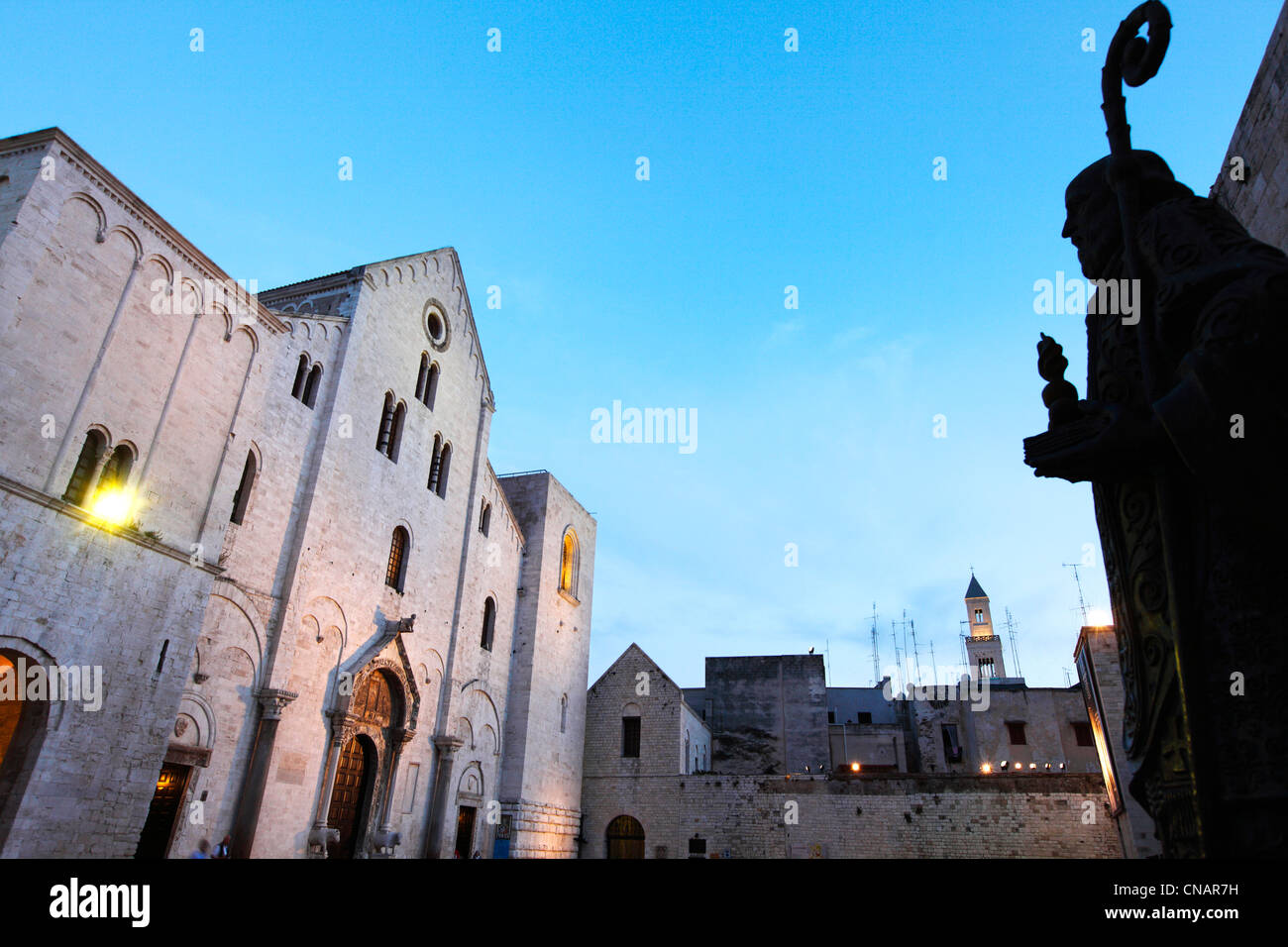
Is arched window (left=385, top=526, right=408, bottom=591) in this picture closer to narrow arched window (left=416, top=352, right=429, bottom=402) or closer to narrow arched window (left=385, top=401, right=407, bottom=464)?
narrow arched window (left=385, top=401, right=407, bottom=464)

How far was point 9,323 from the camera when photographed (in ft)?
31.1

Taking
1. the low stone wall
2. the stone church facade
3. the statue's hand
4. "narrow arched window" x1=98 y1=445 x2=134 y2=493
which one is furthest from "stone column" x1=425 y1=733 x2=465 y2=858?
the statue's hand

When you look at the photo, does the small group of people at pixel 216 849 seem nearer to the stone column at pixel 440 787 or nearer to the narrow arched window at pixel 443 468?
the stone column at pixel 440 787

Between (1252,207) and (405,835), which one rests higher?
(1252,207)

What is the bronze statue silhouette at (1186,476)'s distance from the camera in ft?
9.09

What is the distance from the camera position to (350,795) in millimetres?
16328

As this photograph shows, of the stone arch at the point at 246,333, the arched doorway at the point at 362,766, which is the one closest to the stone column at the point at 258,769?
the arched doorway at the point at 362,766

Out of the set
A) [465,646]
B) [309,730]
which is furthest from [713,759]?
[309,730]

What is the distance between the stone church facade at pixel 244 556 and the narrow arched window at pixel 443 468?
7cm

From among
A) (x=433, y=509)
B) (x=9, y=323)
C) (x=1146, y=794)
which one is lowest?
(x=1146, y=794)
